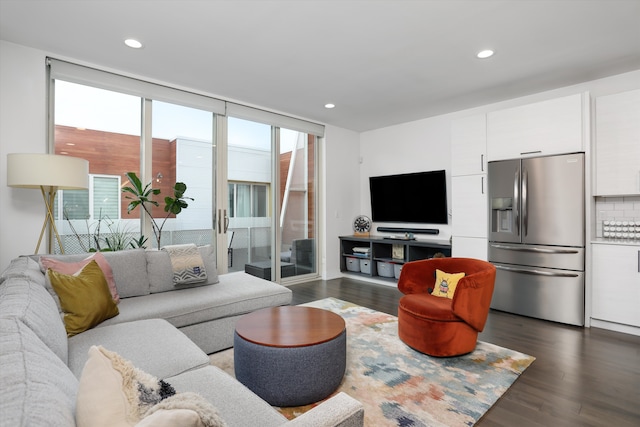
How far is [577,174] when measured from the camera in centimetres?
345

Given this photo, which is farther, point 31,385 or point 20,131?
point 20,131

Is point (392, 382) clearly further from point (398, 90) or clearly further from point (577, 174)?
point (398, 90)

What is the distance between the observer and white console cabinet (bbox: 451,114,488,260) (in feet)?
13.6

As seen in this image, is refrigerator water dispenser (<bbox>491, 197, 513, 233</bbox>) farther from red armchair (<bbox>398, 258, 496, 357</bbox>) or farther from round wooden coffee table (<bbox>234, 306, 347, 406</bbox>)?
round wooden coffee table (<bbox>234, 306, 347, 406</bbox>)

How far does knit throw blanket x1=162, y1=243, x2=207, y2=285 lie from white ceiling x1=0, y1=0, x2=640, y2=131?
1.94m

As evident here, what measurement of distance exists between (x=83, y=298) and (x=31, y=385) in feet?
5.46

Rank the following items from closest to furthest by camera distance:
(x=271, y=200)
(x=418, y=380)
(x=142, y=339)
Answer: (x=142, y=339) → (x=418, y=380) → (x=271, y=200)

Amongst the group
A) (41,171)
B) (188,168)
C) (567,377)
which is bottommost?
(567,377)

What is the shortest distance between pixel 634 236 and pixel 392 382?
3142mm

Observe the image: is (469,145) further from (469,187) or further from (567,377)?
(567,377)

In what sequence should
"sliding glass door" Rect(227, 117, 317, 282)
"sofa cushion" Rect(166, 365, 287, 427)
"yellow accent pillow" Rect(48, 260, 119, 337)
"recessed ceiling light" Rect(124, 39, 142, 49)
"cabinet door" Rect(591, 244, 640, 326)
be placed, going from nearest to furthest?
"sofa cushion" Rect(166, 365, 287, 427)
"yellow accent pillow" Rect(48, 260, 119, 337)
"recessed ceiling light" Rect(124, 39, 142, 49)
"cabinet door" Rect(591, 244, 640, 326)
"sliding glass door" Rect(227, 117, 317, 282)

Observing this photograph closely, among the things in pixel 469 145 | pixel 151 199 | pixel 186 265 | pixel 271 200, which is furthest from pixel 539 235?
pixel 151 199

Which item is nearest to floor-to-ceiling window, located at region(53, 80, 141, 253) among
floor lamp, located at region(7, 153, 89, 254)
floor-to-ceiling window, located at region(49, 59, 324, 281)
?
floor-to-ceiling window, located at region(49, 59, 324, 281)

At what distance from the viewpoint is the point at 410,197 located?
5.38 metres
